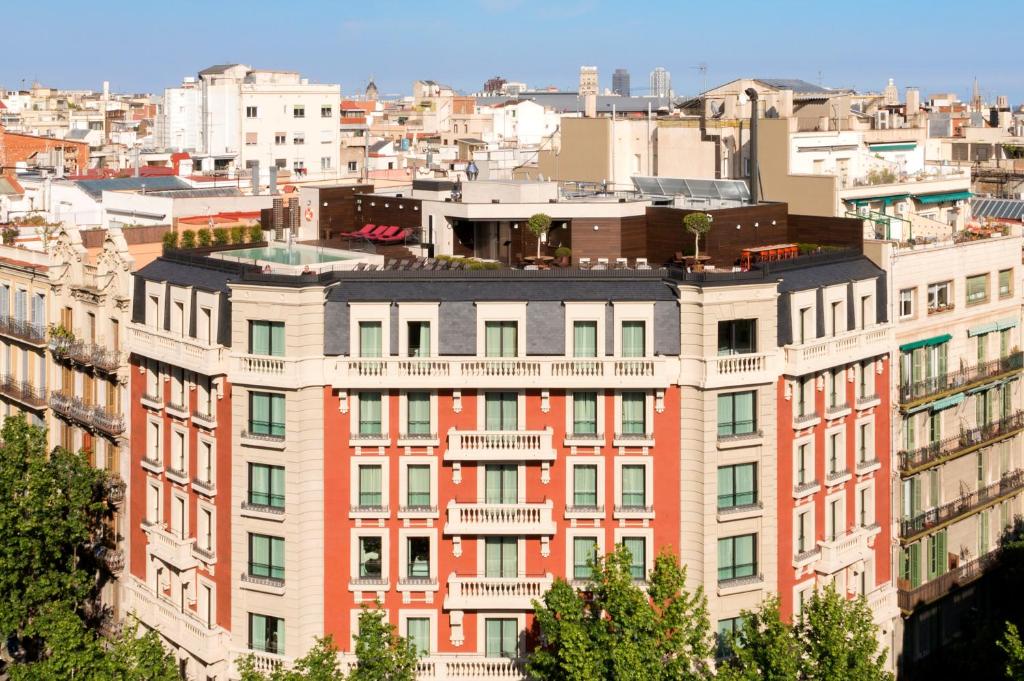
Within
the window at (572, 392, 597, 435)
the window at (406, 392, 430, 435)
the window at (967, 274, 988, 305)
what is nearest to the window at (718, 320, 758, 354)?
the window at (572, 392, 597, 435)

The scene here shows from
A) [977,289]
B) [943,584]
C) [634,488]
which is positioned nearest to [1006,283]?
[977,289]

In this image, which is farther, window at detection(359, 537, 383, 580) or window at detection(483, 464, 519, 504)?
window at detection(359, 537, 383, 580)

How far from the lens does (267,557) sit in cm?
6350

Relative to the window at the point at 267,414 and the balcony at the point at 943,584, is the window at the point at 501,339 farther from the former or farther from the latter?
the balcony at the point at 943,584

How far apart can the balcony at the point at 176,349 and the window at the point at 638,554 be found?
17.1m

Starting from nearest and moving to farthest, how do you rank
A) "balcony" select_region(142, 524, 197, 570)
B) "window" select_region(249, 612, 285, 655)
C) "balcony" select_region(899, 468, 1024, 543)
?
1. "window" select_region(249, 612, 285, 655)
2. "balcony" select_region(142, 524, 197, 570)
3. "balcony" select_region(899, 468, 1024, 543)

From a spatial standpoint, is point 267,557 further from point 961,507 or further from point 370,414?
point 961,507

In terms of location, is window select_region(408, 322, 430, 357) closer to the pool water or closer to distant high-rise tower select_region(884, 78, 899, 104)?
the pool water

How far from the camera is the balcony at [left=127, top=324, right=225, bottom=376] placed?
6331 cm

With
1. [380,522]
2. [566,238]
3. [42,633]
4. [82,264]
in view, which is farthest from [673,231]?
[42,633]

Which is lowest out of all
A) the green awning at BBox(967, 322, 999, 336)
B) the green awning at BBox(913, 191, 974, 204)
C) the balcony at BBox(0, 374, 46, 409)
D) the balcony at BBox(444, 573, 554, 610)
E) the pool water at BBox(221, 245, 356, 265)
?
the balcony at BBox(444, 573, 554, 610)

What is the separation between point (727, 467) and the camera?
62.7m

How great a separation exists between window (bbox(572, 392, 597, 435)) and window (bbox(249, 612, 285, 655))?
1376 cm

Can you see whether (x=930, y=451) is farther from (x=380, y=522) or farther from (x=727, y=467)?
(x=380, y=522)
